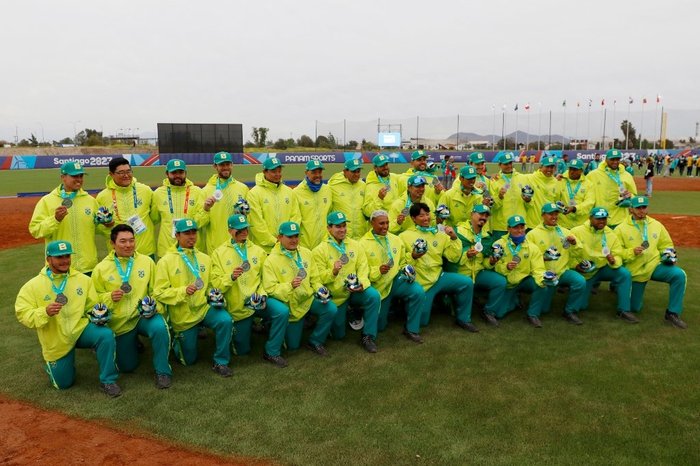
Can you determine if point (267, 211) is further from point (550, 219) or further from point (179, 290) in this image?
point (550, 219)

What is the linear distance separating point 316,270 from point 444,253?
213 centimetres

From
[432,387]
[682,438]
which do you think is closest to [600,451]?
[682,438]

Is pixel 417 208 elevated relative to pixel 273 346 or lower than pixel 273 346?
elevated

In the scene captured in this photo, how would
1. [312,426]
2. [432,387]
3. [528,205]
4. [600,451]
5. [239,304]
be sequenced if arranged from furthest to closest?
1. [528,205]
2. [239,304]
3. [432,387]
4. [312,426]
5. [600,451]

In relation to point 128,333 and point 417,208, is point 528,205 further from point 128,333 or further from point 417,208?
point 128,333

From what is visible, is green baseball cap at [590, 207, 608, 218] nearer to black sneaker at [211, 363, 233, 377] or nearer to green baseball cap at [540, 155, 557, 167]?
green baseball cap at [540, 155, 557, 167]

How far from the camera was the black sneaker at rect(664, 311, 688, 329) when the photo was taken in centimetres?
Result: 753

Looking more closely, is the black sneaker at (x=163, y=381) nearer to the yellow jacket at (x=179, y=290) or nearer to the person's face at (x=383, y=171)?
the yellow jacket at (x=179, y=290)

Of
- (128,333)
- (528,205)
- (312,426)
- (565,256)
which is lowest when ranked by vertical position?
(312,426)

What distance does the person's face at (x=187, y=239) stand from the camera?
6.15 metres

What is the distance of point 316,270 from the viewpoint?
680 cm

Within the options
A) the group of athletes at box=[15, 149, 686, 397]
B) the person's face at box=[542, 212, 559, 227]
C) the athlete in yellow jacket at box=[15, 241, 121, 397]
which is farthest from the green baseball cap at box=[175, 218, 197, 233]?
the person's face at box=[542, 212, 559, 227]

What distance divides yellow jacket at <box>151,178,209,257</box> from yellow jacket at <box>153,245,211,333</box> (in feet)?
3.84

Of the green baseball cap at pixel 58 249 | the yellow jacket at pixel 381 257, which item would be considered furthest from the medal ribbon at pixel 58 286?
the yellow jacket at pixel 381 257
